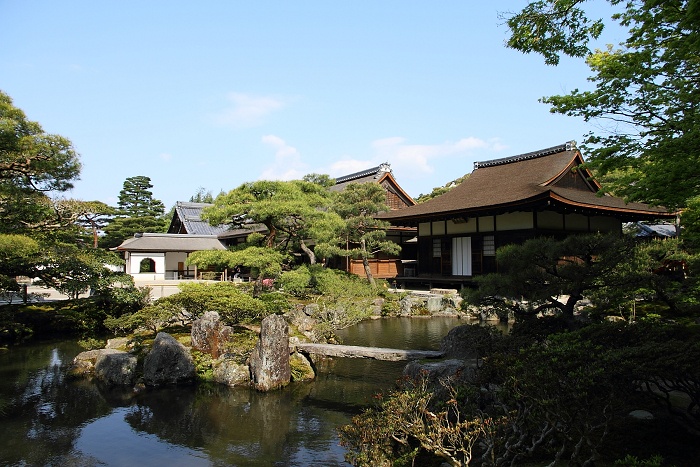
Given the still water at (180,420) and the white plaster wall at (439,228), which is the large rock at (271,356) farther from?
the white plaster wall at (439,228)

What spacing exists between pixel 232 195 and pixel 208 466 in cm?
963

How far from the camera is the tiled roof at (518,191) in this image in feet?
57.2

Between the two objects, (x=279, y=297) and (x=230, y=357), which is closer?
(x=230, y=357)

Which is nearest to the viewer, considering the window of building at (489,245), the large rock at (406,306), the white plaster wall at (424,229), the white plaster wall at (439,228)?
the large rock at (406,306)

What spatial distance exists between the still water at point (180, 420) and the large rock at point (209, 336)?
1169 millimetres

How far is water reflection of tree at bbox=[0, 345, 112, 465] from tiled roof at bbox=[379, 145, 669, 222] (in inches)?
578

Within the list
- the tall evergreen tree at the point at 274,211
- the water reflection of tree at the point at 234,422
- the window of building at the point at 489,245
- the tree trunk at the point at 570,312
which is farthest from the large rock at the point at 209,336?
the window of building at the point at 489,245

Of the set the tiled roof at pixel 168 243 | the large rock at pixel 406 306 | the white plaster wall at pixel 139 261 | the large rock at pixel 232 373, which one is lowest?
the large rock at pixel 232 373

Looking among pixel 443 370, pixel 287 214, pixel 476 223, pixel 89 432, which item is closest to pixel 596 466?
pixel 443 370

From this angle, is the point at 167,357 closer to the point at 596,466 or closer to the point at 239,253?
the point at 239,253

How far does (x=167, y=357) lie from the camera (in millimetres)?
9805

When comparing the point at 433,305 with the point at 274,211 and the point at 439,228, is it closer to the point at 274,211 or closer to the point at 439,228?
the point at 439,228

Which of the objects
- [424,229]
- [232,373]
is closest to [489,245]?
[424,229]

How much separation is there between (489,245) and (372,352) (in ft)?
38.9
